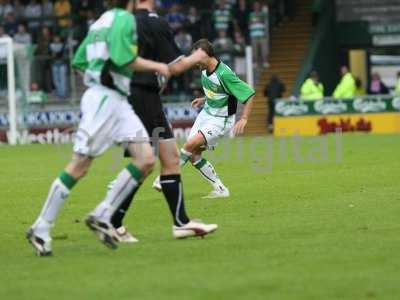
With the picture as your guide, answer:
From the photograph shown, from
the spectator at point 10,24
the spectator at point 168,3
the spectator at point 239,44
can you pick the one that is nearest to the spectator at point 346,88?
the spectator at point 239,44

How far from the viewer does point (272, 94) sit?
36469 mm

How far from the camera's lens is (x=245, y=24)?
129ft

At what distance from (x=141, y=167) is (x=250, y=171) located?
10.6 meters

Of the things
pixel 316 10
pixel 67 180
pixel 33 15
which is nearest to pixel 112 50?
pixel 67 180

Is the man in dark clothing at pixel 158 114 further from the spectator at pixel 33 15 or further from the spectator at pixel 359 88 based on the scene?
the spectator at pixel 33 15

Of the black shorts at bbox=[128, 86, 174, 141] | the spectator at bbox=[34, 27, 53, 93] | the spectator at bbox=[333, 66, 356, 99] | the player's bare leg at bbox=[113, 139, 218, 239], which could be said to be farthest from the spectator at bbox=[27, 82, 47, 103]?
the player's bare leg at bbox=[113, 139, 218, 239]

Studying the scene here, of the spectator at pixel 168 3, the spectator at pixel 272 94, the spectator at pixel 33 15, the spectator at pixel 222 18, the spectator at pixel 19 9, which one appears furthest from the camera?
the spectator at pixel 19 9

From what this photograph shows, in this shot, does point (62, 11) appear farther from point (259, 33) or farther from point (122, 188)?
point (122, 188)

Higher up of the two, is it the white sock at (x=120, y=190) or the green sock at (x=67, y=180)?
the green sock at (x=67, y=180)

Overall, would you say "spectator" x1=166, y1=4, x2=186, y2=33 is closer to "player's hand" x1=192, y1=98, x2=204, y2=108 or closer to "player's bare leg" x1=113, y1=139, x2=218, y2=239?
"player's hand" x1=192, y1=98, x2=204, y2=108

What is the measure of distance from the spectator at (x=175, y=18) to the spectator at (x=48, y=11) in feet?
14.8

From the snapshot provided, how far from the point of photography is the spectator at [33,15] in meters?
41.4

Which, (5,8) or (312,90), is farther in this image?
(5,8)

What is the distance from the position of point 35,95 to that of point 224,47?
19.7 ft
